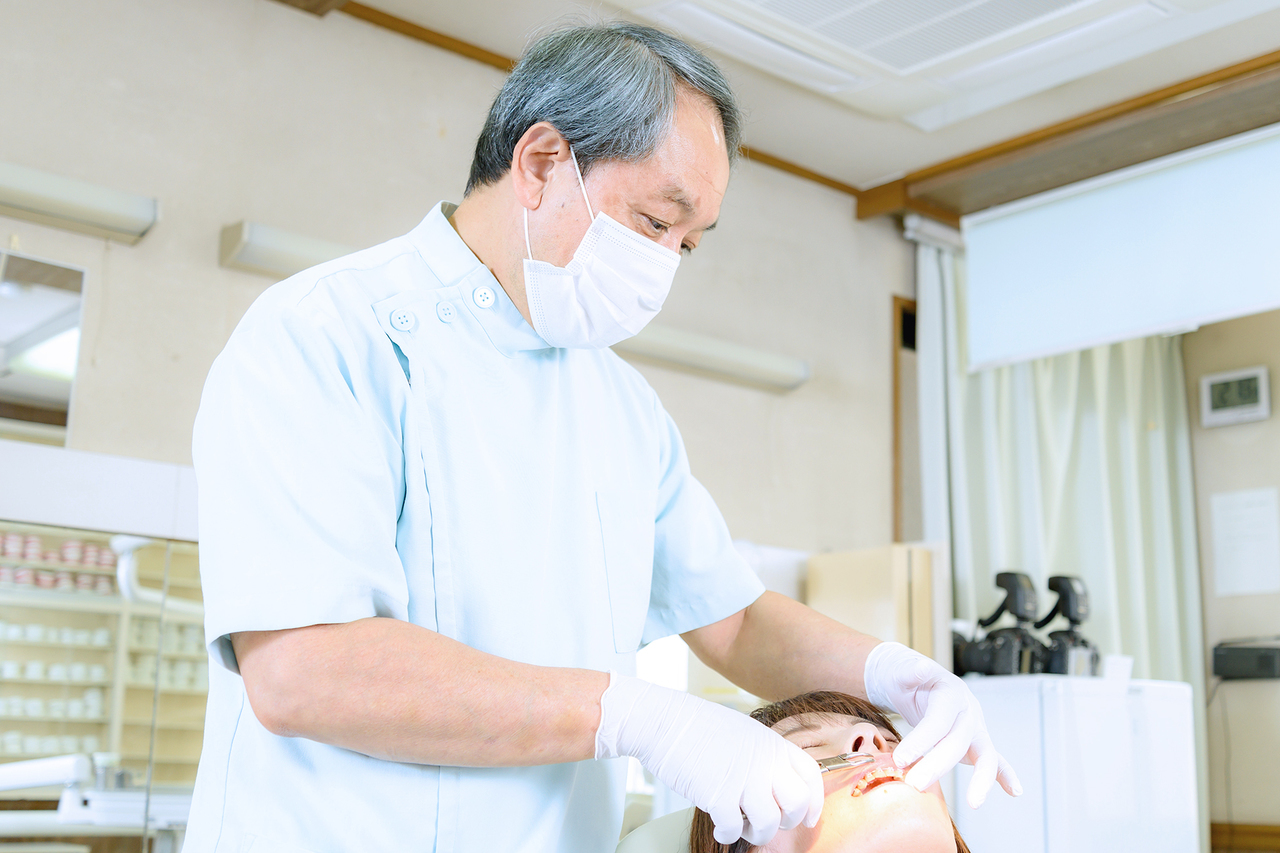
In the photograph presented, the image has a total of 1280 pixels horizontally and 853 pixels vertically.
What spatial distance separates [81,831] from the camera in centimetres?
253

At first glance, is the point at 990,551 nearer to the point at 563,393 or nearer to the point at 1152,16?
the point at 1152,16

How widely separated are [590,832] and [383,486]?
450 mm

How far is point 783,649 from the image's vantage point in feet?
4.72

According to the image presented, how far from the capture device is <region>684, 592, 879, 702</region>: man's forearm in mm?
1408

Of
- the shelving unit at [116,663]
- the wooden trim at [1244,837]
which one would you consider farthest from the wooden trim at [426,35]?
the wooden trim at [1244,837]

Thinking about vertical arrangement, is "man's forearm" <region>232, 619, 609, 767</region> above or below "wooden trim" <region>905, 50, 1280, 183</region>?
below

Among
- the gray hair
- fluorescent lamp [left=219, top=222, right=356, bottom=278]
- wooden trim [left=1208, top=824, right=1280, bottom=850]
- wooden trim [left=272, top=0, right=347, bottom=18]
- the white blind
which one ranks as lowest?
wooden trim [left=1208, top=824, right=1280, bottom=850]

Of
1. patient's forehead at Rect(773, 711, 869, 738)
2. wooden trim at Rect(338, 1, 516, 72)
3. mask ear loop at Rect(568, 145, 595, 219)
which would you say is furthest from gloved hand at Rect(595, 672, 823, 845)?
wooden trim at Rect(338, 1, 516, 72)

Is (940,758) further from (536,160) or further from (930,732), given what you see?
(536,160)

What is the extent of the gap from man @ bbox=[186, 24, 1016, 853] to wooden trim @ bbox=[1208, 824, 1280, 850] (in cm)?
339

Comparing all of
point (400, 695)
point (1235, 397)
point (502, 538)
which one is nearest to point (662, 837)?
point (502, 538)

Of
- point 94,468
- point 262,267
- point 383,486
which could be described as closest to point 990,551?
point 262,267

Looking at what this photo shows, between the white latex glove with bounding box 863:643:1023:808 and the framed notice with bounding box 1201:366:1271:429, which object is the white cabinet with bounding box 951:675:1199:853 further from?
the white latex glove with bounding box 863:643:1023:808

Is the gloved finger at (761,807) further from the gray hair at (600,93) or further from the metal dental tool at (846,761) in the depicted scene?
the gray hair at (600,93)
